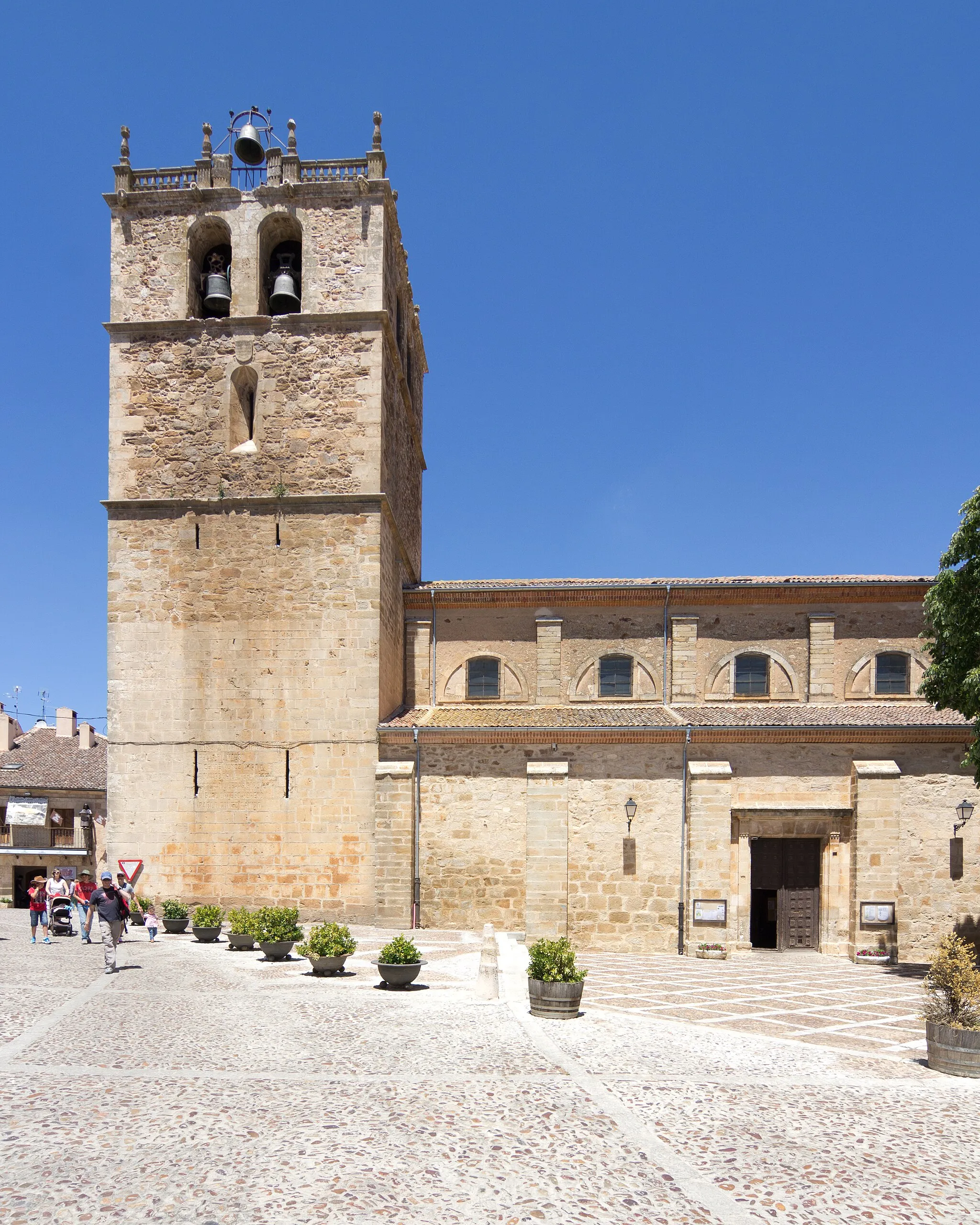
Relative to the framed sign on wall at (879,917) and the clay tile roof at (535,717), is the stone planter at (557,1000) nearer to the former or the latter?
the clay tile roof at (535,717)

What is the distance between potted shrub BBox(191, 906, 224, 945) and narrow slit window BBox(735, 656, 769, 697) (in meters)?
13.8

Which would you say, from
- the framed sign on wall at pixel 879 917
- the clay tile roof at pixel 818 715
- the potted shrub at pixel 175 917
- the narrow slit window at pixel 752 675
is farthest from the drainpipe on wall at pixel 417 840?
the framed sign on wall at pixel 879 917

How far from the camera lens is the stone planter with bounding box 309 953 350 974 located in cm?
1435

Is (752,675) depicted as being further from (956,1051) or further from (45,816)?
(45,816)

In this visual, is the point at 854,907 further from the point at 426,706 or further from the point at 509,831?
the point at 426,706

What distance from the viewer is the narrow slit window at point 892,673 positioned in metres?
22.4

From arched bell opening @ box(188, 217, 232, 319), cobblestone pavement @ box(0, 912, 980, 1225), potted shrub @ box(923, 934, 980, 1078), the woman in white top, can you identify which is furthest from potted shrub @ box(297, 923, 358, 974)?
arched bell opening @ box(188, 217, 232, 319)

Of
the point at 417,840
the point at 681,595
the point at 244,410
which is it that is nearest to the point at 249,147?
the point at 244,410

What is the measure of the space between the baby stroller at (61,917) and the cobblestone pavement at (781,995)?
12065 millimetres

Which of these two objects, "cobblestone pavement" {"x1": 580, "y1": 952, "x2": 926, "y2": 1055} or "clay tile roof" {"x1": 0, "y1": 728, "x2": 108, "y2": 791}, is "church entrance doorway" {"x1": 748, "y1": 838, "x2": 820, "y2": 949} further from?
"clay tile roof" {"x1": 0, "y1": 728, "x2": 108, "y2": 791}

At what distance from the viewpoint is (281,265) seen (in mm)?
22578

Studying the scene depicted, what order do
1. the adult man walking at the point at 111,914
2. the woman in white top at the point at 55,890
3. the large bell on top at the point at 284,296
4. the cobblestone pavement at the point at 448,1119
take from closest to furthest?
the cobblestone pavement at the point at 448,1119 < the adult man walking at the point at 111,914 < the woman in white top at the point at 55,890 < the large bell on top at the point at 284,296

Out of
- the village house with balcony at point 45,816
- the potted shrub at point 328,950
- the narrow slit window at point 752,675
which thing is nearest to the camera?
the potted shrub at point 328,950

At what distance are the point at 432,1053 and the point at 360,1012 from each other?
237 centimetres
